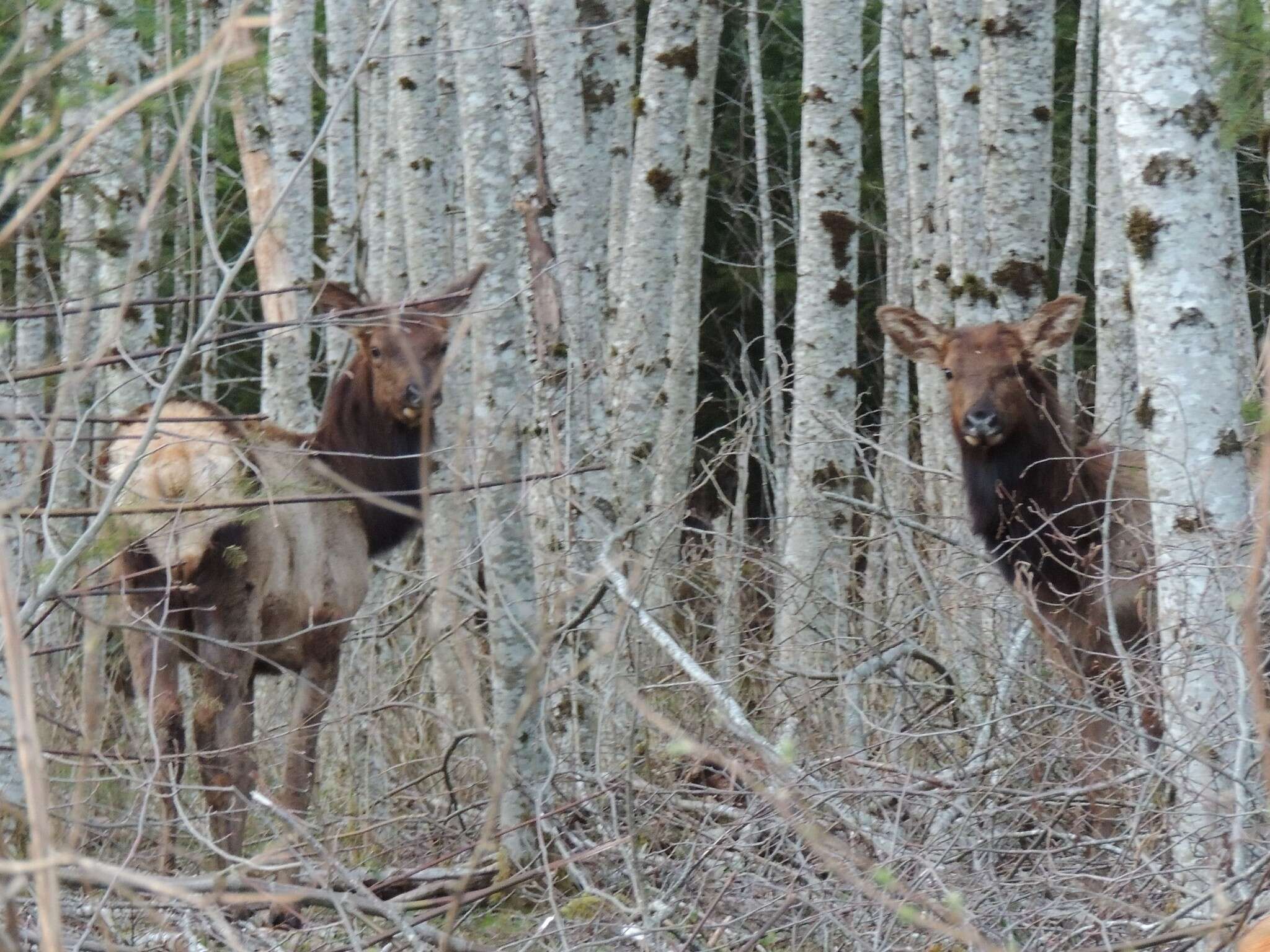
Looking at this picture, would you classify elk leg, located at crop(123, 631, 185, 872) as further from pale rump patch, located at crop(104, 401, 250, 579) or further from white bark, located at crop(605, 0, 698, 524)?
white bark, located at crop(605, 0, 698, 524)

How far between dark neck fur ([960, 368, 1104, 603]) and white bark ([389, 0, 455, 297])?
396cm

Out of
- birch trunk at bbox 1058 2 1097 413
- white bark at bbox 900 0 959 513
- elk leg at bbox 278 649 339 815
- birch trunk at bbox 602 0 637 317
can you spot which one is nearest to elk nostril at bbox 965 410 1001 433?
elk leg at bbox 278 649 339 815

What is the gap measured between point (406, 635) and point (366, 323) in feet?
19.8

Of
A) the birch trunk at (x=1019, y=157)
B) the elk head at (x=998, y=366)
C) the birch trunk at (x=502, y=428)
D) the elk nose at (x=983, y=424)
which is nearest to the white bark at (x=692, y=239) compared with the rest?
the birch trunk at (x=1019, y=157)

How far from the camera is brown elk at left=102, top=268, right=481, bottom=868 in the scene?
7.44 meters

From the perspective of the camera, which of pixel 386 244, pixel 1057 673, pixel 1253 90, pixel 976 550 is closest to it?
pixel 1253 90

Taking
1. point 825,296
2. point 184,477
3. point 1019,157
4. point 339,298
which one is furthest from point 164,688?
point 1019,157

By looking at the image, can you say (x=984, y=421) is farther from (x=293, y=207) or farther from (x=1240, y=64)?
(x=293, y=207)

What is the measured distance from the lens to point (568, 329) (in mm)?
8016

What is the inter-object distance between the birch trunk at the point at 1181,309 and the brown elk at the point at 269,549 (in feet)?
10.4

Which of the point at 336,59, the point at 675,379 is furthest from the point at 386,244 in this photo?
the point at 675,379

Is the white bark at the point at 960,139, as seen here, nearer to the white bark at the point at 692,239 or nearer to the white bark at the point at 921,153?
the white bark at the point at 921,153

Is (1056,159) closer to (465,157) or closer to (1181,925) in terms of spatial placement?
(465,157)

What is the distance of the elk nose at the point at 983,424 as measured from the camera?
7902mm
